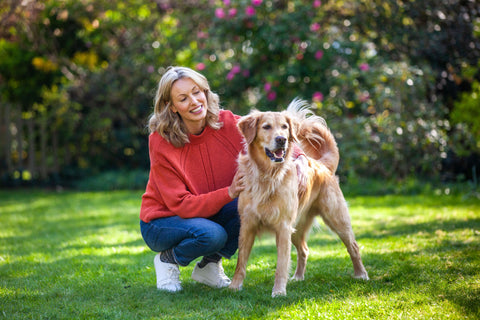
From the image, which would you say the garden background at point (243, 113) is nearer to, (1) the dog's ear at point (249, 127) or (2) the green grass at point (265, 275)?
(2) the green grass at point (265, 275)

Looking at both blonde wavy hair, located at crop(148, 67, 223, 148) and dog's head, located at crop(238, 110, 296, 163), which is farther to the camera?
blonde wavy hair, located at crop(148, 67, 223, 148)

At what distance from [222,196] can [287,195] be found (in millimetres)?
424

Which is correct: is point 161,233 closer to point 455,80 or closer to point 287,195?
point 287,195

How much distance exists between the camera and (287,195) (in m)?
3.10

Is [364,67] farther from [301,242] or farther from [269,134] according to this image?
[269,134]

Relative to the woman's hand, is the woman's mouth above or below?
above

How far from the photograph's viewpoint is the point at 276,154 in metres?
3.10

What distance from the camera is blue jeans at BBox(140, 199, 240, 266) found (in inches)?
123

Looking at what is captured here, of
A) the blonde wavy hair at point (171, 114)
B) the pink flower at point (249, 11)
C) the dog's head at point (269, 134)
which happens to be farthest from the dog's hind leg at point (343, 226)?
the pink flower at point (249, 11)

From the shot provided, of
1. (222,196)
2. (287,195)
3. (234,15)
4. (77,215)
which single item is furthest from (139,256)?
(234,15)

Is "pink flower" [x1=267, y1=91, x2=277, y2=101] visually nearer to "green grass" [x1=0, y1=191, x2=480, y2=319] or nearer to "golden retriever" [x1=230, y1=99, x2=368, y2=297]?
"green grass" [x1=0, y1=191, x2=480, y2=319]

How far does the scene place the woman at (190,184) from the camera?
10.5ft

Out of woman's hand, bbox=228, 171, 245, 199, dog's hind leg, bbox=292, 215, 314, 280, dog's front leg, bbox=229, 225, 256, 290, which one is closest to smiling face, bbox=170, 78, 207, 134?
woman's hand, bbox=228, 171, 245, 199

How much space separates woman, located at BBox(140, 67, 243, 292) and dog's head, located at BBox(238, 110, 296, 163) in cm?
26
